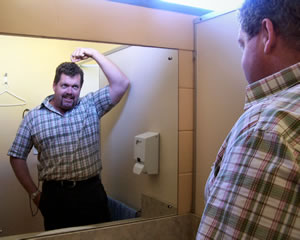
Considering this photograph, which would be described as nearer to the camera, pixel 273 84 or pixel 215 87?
pixel 273 84

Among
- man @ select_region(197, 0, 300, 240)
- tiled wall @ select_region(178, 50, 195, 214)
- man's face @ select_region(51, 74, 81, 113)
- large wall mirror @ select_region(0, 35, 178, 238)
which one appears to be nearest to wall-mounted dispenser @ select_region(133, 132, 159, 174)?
large wall mirror @ select_region(0, 35, 178, 238)

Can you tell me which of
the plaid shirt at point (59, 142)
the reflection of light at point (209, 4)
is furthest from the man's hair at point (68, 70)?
the reflection of light at point (209, 4)

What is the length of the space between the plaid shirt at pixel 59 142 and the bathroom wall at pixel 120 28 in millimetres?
91

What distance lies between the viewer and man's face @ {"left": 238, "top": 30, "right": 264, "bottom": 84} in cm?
61

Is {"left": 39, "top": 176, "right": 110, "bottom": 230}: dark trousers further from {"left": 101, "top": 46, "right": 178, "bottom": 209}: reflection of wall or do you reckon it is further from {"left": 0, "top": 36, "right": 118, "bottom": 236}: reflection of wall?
{"left": 101, "top": 46, "right": 178, "bottom": 209}: reflection of wall

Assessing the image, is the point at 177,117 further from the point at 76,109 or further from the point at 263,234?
the point at 263,234

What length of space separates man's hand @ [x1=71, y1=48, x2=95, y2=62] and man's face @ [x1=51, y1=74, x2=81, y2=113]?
4.1 inches

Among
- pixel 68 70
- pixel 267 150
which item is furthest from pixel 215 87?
pixel 267 150

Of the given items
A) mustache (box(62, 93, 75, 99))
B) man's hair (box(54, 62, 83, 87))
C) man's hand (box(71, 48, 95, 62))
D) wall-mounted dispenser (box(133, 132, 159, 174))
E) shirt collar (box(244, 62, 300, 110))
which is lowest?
wall-mounted dispenser (box(133, 132, 159, 174))

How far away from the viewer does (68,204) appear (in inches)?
55.5

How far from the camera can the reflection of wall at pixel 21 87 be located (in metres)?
1.42

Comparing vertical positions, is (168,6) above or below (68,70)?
above

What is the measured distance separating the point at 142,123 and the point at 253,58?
105cm

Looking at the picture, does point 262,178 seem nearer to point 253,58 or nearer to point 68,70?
point 253,58
